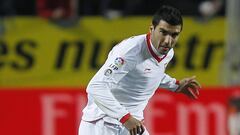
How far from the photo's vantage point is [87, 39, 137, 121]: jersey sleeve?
5.95 m

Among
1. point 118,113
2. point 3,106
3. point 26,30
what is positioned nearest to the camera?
point 118,113

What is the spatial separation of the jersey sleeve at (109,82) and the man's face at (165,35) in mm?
189

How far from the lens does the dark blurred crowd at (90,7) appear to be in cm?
1157

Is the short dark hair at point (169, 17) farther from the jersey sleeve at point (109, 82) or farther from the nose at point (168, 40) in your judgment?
the jersey sleeve at point (109, 82)

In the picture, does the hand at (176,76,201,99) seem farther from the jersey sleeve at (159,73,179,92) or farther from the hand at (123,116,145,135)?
the hand at (123,116,145,135)

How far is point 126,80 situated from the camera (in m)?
6.22

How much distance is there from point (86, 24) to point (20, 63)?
1018 millimetres

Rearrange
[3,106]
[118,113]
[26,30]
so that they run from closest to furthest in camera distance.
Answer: [118,113]
[3,106]
[26,30]

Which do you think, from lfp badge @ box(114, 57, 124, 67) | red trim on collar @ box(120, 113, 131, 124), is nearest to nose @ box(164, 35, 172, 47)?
lfp badge @ box(114, 57, 124, 67)

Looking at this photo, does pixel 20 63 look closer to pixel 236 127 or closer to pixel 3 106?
pixel 3 106

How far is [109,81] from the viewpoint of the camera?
603cm

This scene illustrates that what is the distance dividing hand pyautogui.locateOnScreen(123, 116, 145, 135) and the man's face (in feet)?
1.81

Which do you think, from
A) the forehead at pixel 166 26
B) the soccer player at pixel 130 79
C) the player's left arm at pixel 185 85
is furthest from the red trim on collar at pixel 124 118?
the player's left arm at pixel 185 85

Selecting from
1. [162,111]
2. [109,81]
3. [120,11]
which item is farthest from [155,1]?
[109,81]
